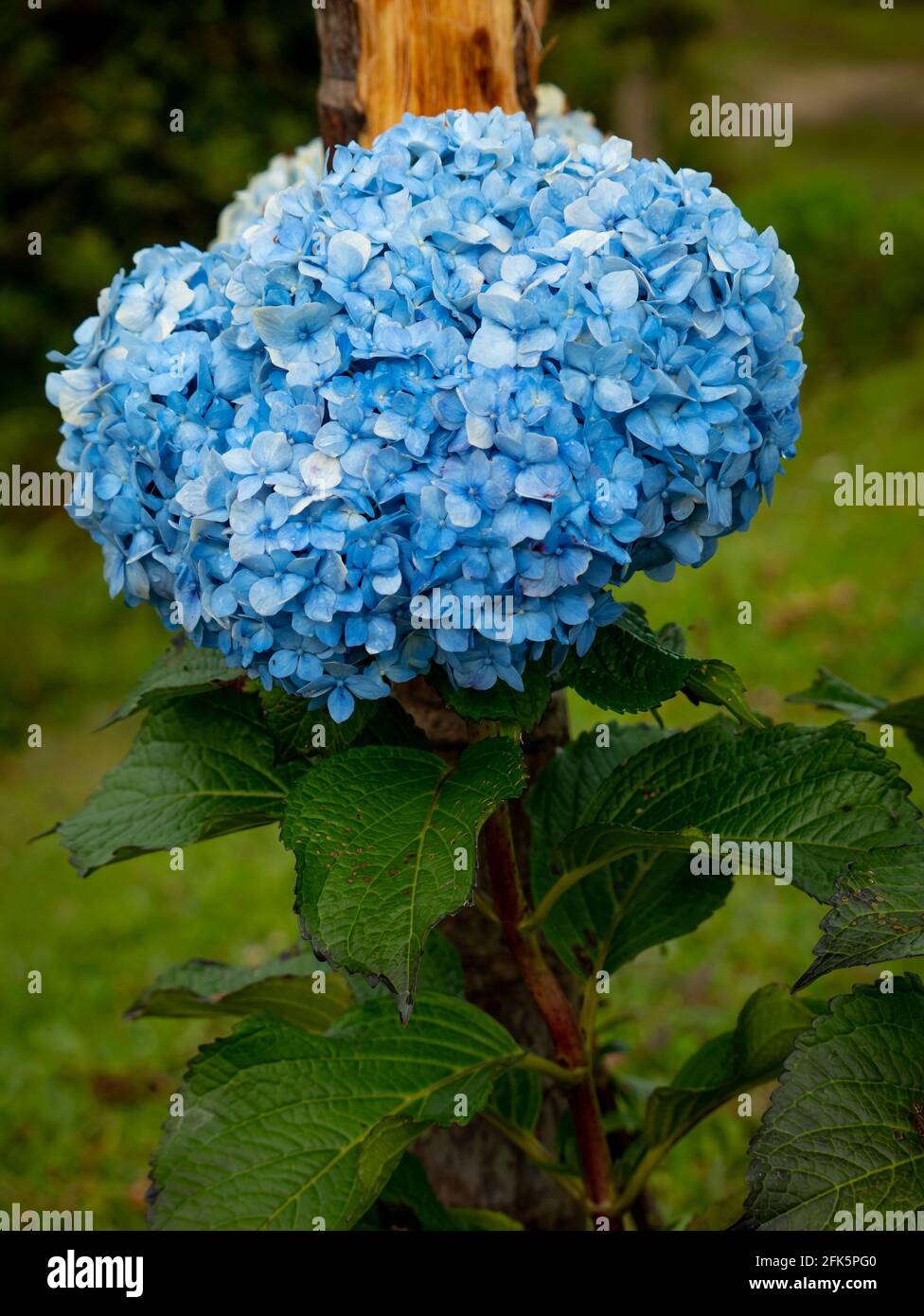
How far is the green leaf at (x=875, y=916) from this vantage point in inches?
53.9

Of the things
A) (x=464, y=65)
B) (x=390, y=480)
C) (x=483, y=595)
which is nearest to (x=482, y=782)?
(x=483, y=595)

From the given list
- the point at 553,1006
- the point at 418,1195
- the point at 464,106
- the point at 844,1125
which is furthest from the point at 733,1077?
the point at 464,106

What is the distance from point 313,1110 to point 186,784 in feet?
1.46

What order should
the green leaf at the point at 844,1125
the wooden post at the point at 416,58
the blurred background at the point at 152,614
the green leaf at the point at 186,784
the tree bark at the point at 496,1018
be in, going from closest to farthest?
the green leaf at the point at 844,1125, the green leaf at the point at 186,784, the wooden post at the point at 416,58, the tree bark at the point at 496,1018, the blurred background at the point at 152,614

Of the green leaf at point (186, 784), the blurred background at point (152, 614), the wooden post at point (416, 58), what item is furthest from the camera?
the blurred background at point (152, 614)

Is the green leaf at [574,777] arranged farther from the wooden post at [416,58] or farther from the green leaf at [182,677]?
the wooden post at [416,58]

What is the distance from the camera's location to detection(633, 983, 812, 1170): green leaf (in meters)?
1.79

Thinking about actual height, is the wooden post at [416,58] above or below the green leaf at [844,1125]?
above

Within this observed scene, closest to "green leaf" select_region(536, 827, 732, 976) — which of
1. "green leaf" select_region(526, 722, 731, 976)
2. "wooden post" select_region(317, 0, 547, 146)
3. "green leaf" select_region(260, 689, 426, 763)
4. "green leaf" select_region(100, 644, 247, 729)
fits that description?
"green leaf" select_region(526, 722, 731, 976)

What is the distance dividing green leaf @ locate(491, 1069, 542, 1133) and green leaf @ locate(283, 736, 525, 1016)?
0.63 m

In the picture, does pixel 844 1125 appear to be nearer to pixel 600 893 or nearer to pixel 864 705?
pixel 600 893

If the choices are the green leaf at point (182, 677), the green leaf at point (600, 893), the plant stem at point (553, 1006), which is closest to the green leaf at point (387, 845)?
the plant stem at point (553, 1006)

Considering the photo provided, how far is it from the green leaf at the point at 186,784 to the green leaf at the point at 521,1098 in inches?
23.5

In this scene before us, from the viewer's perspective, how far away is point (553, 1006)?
1.83m
